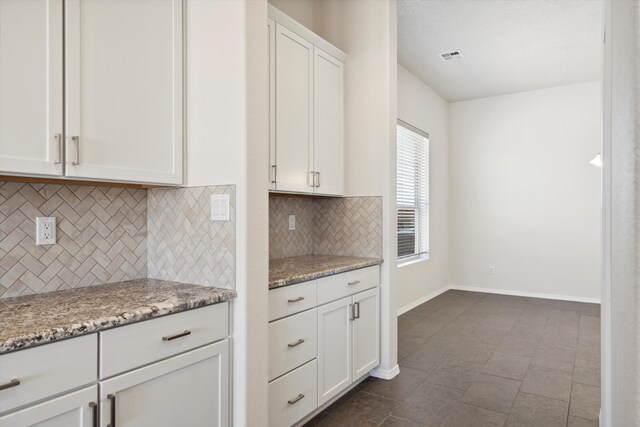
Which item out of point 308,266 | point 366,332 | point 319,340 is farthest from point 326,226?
point 319,340

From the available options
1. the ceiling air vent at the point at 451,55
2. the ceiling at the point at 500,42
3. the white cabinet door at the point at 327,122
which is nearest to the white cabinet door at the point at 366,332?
the white cabinet door at the point at 327,122

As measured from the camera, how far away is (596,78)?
209 inches

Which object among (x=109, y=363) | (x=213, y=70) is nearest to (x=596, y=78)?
(x=213, y=70)

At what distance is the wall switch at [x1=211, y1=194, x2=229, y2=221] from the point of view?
176 centimetres

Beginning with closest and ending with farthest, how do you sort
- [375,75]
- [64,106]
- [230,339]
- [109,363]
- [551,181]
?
[109,363]
[64,106]
[230,339]
[375,75]
[551,181]

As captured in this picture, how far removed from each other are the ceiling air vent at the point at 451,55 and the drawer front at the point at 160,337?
13.0 ft

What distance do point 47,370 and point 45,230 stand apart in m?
0.76

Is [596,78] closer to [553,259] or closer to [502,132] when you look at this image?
[502,132]

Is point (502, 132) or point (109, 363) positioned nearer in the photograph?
point (109, 363)

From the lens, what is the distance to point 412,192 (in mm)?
5277

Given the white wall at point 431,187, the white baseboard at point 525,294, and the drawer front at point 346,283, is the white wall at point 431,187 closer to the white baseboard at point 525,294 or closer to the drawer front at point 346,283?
the white baseboard at point 525,294

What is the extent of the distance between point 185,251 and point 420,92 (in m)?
4.41

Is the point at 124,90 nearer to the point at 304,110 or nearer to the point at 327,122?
the point at 304,110

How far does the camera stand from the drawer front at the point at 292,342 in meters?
1.99
